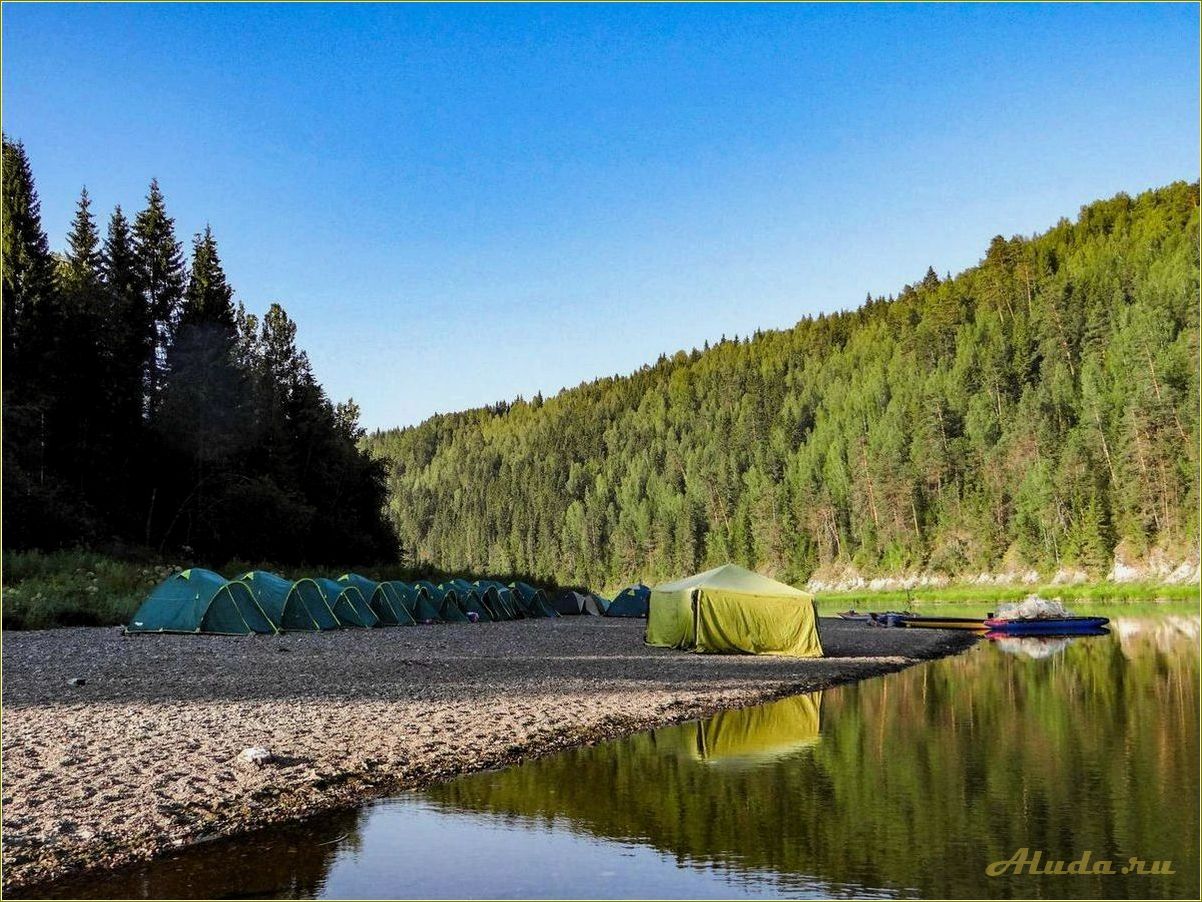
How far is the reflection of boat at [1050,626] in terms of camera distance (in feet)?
131

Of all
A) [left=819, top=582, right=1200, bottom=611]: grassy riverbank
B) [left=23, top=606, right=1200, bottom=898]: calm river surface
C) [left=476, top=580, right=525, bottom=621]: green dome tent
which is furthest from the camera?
[left=819, top=582, right=1200, bottom=611]: grassy riverbank

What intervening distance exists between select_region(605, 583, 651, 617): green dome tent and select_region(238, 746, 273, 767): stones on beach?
44.8 meters

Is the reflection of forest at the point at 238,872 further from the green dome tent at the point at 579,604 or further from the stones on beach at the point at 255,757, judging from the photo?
the green dome tent at the point at 579,604

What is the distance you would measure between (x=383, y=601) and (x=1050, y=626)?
28.5 m

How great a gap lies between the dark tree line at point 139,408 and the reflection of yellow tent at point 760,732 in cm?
3404

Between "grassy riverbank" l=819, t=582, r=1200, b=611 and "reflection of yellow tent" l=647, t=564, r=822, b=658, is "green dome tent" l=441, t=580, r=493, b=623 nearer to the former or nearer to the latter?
"reflection of yellow tent" l=647, t=564, r=822, b=658

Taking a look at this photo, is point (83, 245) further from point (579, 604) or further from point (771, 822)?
point (771, 822)

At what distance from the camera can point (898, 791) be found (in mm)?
10516

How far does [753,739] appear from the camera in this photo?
45.6ft

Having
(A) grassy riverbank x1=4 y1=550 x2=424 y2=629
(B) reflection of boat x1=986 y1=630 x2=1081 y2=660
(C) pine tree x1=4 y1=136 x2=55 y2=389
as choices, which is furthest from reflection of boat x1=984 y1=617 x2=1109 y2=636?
(C) pine tree x1=4 y1=136 x2=55 y2=389

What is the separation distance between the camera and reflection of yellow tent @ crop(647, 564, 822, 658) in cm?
2809

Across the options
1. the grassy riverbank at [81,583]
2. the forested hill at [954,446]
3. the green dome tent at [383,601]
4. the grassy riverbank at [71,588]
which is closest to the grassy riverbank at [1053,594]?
the forested hill at [954,446]

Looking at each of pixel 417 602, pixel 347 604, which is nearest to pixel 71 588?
pixel 347 604

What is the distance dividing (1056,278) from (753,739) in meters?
141
